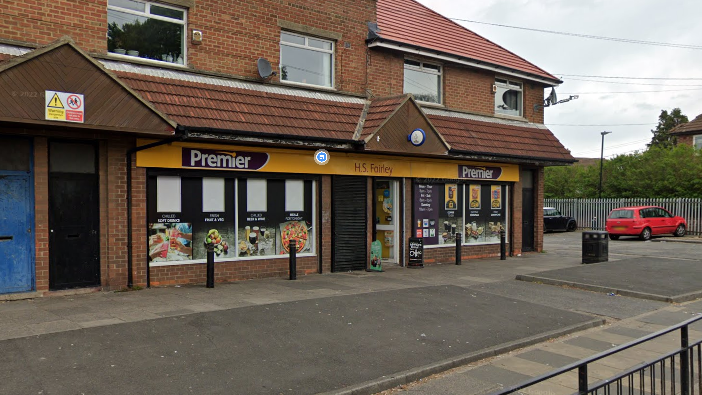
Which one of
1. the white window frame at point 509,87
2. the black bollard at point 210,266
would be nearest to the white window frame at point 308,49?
the black bollard at point 210,266

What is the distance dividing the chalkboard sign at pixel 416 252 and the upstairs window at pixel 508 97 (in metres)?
6.13

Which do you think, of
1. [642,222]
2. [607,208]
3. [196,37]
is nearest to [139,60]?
[196,37]

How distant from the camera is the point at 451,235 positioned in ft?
55.2

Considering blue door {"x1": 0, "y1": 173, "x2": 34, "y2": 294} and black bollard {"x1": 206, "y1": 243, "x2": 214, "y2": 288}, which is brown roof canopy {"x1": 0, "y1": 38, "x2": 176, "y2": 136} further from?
black bollard {"x1": 206, "y1": 243, "x2": 214, "y2": 288}

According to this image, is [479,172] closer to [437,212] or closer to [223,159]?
[437,212]

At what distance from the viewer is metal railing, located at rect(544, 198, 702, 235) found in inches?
1155

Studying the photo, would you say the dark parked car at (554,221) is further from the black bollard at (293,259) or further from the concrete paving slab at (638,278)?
the black bollard at (293,259)

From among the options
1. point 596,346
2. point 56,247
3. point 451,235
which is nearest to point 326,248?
point 451,235

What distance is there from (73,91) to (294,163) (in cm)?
514

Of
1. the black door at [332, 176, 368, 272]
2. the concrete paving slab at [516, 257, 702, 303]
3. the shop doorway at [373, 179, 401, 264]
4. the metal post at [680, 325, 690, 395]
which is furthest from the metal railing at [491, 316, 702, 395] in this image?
the shop doorway at [373, 179, 401, 264]

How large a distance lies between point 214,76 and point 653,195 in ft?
101

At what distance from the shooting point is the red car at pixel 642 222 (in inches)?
1040

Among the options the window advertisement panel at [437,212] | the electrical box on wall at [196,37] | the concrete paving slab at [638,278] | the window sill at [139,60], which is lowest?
the concrete paving slab at [638,278]

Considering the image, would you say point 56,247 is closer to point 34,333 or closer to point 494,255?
point 34,333
